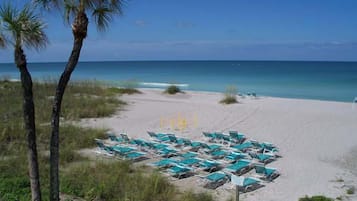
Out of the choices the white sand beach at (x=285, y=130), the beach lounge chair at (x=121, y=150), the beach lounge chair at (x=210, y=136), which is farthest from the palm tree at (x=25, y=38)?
the beach lounge chair at (x=210, y=136)

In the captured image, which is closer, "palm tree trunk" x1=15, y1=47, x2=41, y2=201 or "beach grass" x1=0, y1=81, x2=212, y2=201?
"palm tree trunk" x1=15, y1=47, x2=41, y2=201

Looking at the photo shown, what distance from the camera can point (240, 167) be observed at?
896 cm

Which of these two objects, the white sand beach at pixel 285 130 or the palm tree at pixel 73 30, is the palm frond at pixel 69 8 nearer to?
the palm tree at pixel 73 30

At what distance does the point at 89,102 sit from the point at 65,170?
968 centimetres

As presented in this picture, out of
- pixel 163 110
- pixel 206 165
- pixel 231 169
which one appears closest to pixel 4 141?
pixel 206 165

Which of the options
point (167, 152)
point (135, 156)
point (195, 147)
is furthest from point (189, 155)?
point (135, 156)

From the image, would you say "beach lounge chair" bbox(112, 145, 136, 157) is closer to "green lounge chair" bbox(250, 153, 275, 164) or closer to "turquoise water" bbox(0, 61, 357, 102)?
"green lounge chair" bbox(250, 153, 275, 164)

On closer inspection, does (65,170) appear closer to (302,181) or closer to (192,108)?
(302,181)

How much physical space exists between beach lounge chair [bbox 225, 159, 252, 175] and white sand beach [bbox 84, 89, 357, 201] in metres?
0.82

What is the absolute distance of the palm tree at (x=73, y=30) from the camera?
419 centimetres

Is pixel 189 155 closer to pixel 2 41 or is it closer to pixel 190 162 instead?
pixel 190 162

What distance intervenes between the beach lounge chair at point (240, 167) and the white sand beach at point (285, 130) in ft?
2.70

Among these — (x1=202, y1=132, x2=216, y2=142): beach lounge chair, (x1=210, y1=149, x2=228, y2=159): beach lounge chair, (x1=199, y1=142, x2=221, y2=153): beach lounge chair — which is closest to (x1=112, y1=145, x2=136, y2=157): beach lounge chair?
(x1=199, y1=142, x2=221, y2=153): beach lounge chair

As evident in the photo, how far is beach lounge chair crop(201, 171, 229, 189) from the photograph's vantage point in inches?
314
